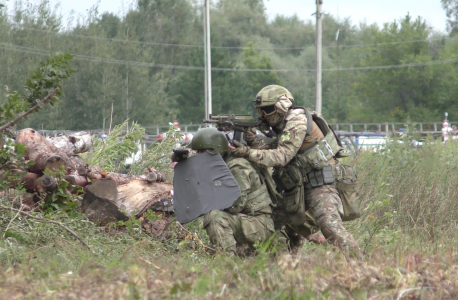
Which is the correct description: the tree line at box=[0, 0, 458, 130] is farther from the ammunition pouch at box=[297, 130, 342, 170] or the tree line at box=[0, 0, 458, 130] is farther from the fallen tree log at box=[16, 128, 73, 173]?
the ammunition pouch at box=[297, 130, 342, 170]

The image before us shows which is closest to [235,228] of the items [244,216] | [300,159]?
[244,216]

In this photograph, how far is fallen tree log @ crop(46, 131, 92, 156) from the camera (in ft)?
27.3

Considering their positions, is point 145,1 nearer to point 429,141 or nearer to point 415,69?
point 415,69

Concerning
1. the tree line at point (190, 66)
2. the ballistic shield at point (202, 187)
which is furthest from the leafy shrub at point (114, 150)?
the tree line at point (190, 66)

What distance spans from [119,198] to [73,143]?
165 centimetres

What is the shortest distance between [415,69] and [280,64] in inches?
640

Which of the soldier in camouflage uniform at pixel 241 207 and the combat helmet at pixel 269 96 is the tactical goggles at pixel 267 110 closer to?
the combat helmet at pixel 269 96

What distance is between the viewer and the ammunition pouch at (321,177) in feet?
19.7

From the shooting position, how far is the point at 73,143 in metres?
8.52

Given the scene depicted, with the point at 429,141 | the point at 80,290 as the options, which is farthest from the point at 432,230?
the point at 80,290

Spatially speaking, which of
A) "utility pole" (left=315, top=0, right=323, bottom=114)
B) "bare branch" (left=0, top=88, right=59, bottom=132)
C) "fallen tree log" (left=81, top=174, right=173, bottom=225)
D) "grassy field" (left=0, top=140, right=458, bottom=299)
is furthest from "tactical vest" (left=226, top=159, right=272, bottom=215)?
"utility pole" (left=315, top=0, right=323, bottom=114)

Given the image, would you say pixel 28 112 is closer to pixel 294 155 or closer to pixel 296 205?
pixel 294 155

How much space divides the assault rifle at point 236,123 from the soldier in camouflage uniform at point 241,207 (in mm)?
166

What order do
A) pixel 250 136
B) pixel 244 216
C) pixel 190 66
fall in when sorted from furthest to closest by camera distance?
pixel 190 66 → pixel 250 136 → pixel 244 216
